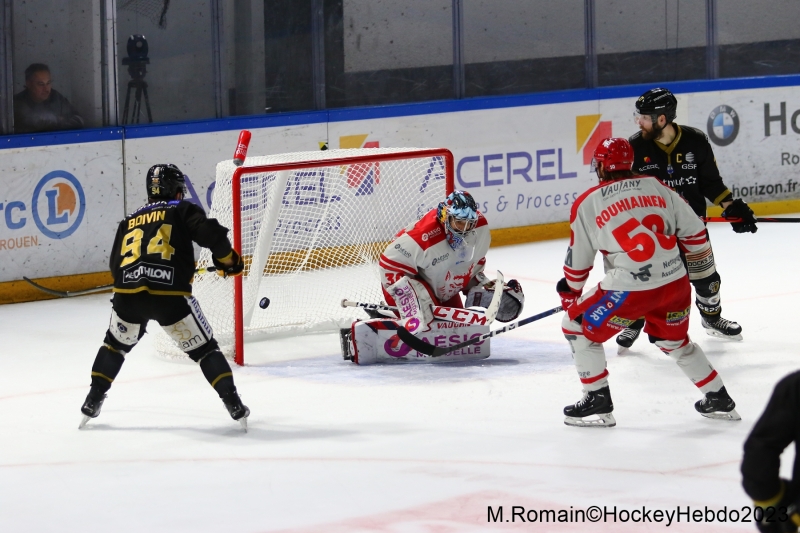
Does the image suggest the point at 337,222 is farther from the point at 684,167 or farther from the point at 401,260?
the point at 684,167

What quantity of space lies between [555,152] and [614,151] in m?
4.57

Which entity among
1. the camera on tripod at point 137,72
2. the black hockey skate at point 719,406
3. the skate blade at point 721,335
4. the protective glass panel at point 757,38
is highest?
the protective glass panel at point 757,38

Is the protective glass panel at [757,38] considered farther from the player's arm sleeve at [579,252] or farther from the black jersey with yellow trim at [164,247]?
the black jersey with yellow trim at [164,247]

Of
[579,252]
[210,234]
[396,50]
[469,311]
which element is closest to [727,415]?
[579,252]

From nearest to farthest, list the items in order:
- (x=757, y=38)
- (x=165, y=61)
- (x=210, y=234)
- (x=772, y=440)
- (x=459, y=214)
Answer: (x=772, y=440)
(x=210, y=234)
(x=459, y=214)
(x=165, y=61)
(x=757, y=38)

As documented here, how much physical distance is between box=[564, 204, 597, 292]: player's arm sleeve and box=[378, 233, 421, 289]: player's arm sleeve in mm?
1295

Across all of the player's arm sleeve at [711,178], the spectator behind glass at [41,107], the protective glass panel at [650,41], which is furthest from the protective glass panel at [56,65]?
the protective glass panel at [650,41]

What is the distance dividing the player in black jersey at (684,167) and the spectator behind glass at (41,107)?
3.36 metres

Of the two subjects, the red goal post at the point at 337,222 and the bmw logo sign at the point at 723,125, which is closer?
the red goal post at the point at 337,222

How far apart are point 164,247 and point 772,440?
2.67m

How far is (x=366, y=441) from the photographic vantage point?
4340 millimetres

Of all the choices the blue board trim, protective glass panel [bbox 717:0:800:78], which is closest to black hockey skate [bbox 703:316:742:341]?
the blue board trim

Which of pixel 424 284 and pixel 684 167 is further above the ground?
pixel 684 167

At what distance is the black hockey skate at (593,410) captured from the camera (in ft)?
14.4
